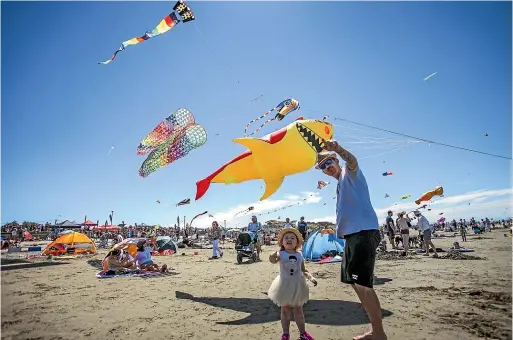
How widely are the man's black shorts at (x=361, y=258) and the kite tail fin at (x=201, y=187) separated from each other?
428cm

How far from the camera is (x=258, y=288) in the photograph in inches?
230

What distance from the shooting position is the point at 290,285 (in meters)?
3.09

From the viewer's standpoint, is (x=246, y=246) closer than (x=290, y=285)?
No

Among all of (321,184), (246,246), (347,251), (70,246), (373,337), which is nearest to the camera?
(373,337)

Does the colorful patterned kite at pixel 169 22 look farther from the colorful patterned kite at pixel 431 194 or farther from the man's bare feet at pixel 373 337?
the colorful patterned kite at pixel 431 194

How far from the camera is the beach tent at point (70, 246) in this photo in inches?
621

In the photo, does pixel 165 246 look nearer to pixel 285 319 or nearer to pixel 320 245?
pixel 320 245

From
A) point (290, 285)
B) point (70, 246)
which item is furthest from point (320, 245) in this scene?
point (70, 246)

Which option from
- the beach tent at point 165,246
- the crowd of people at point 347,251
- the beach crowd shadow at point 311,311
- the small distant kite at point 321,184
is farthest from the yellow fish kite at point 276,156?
the beach tent at point 165,246

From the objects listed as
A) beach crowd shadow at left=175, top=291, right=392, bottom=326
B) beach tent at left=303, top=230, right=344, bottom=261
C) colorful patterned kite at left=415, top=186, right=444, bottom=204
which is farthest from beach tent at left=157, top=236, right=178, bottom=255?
colorful patterned kite at left=415, top=186, right=444, bottom=204

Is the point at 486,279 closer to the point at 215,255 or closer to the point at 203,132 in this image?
the point at 203,132

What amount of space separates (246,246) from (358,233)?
949cm

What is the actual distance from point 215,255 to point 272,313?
11.2m

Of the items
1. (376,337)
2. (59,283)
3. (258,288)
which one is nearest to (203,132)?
(258,288)
